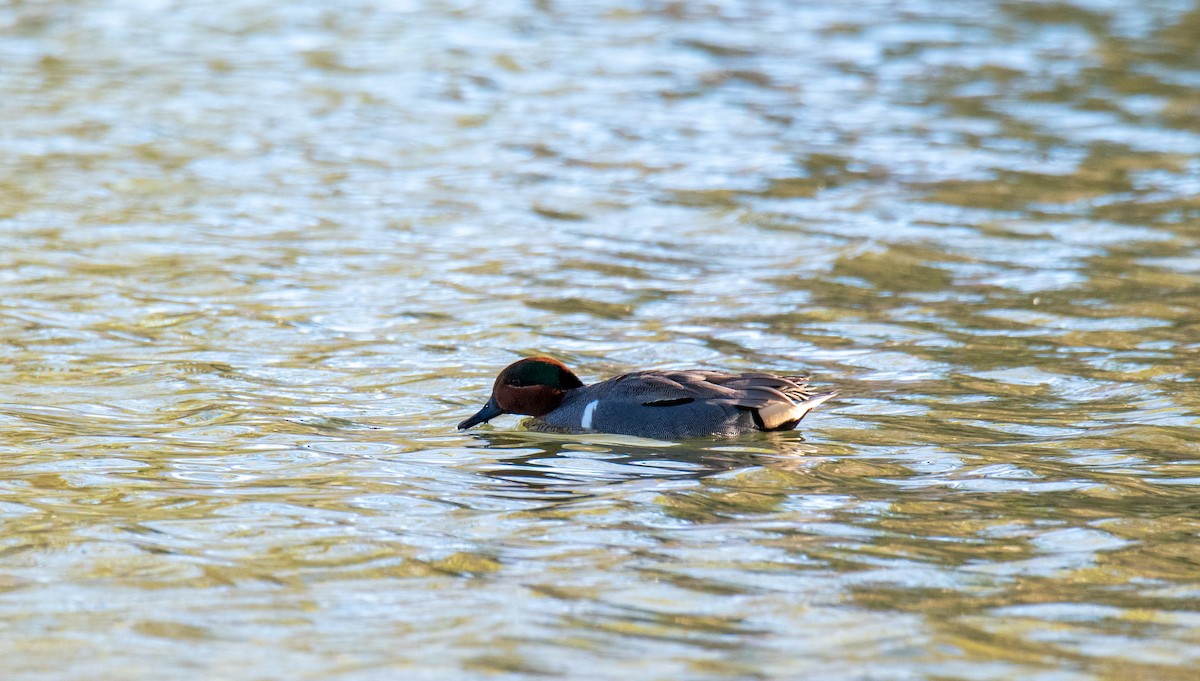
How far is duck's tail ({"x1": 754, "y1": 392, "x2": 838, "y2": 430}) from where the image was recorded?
319 inches

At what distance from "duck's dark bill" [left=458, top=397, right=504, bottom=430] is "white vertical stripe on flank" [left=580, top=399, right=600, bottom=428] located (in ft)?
1.55


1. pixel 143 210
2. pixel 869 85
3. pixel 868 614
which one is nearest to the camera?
pixel 868 614

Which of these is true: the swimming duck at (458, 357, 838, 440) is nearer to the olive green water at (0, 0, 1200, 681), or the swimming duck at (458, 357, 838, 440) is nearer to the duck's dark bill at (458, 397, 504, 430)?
the duck's dark bill at (458, 397, 504, 430)

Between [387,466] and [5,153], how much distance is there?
9877 mm

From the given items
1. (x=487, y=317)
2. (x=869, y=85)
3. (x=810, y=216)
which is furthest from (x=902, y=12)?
(x=487, y=317)

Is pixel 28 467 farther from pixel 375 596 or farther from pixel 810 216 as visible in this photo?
pixel 810 216

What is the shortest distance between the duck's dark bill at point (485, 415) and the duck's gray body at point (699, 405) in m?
0.56

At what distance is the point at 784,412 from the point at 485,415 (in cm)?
164

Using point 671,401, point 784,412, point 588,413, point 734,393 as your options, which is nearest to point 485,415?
point 588,413

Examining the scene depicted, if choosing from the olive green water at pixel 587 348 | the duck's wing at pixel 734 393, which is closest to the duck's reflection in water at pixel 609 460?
the olive green water at pixel 587 348

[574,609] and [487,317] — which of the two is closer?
[574,609]

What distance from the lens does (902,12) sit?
84.9ft

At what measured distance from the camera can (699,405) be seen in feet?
26.8

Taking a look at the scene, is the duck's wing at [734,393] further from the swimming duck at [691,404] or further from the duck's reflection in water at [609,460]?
the duck's reflection in water at [609,460]
